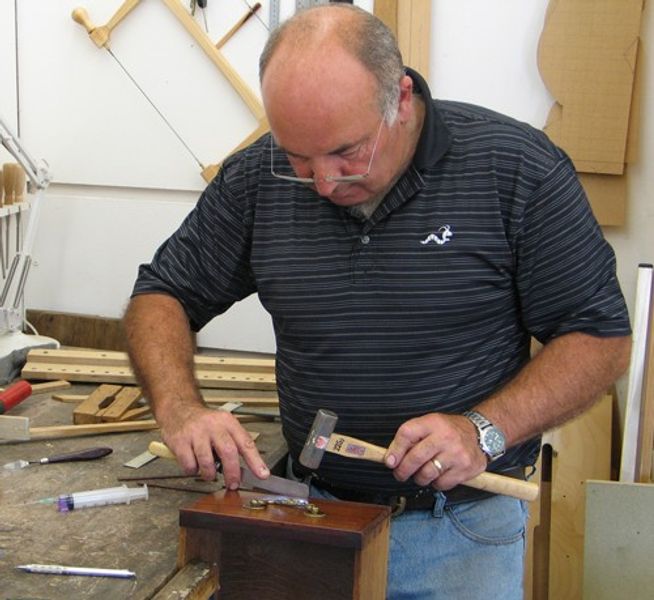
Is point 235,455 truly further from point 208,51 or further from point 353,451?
point 208,51

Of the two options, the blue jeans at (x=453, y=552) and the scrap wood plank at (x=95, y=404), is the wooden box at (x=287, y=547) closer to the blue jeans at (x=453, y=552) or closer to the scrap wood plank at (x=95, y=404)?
the blue jeans at (x=453, y=552)

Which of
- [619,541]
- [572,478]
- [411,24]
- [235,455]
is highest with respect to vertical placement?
[411,24]

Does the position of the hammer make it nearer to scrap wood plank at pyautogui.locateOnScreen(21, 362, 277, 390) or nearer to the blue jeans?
the blue jeans

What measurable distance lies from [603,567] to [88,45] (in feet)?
7.91

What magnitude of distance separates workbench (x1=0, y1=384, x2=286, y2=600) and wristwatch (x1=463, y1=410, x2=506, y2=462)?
0.55 meters

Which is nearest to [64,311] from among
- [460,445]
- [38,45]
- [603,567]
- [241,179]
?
[38,45]

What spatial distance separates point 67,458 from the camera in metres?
2.03

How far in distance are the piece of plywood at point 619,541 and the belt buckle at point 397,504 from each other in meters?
1.29

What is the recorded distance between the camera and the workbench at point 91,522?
148 centimetres

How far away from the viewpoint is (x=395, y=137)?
1.72 meters

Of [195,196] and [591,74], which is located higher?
[591,74]

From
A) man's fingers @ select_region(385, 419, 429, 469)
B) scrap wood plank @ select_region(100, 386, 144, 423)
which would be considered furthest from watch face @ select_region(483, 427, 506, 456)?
scrap wood plank @ select_region(100, 386, 144, 423)

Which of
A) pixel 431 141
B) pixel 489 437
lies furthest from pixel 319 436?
pixel 431 141

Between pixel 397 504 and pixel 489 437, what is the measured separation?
0.92 ft
